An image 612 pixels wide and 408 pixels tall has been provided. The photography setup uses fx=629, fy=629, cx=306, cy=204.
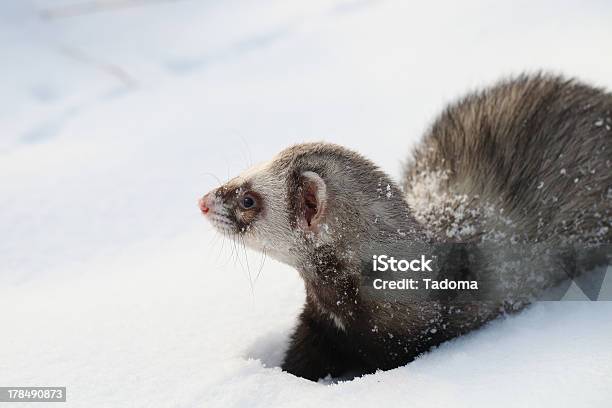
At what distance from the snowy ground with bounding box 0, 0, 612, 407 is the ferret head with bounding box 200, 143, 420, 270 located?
0.34 metres

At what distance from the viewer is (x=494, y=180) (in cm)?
268

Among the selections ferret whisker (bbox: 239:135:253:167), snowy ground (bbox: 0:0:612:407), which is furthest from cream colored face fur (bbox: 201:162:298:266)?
ferret whisker (bbox: 239:135:253:167)

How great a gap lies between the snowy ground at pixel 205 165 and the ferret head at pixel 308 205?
13.2 inches

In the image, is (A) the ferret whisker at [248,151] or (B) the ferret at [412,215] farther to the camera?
(A) the ferret whisker at [248,151]

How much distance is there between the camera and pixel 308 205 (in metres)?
2.30

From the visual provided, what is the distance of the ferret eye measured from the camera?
94.4 inches

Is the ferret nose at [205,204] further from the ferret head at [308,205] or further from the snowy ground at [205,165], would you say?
the snowy ground at [205,165]

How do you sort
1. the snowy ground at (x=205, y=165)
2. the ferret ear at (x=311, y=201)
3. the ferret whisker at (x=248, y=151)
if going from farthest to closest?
the ferret whisker at (x=248, y=151) → the ferret ear at (x=311, y=201) → the snowy ground at (x=205, y=165)

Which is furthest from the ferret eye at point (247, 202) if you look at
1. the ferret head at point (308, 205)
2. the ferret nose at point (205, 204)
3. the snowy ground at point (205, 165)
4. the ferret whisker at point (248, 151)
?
the ferret whisker at point (248, 151)

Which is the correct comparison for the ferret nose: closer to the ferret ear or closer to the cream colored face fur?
the cream colored face fur

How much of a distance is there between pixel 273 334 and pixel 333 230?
0.52 metres

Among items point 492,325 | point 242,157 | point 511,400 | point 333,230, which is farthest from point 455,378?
point 242,157

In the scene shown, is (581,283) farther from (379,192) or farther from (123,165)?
(123,165)

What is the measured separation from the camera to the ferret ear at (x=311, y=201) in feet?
7.34
